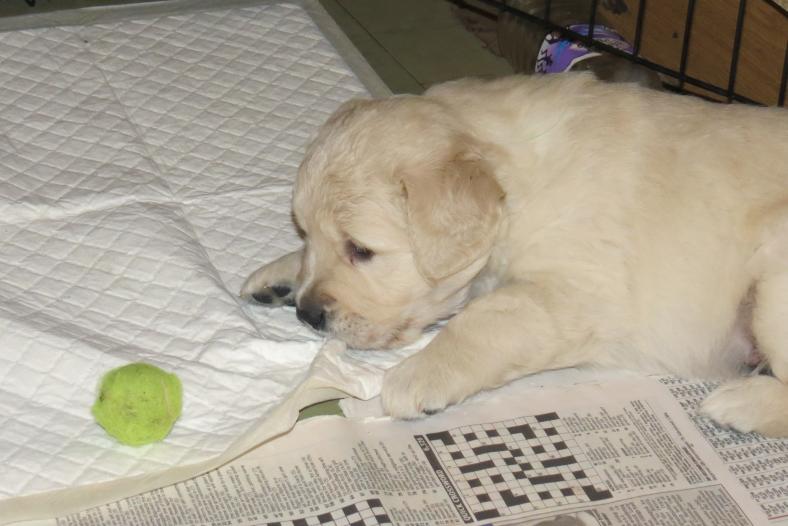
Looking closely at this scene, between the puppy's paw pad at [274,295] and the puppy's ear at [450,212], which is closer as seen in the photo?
the puppy's ear at [450,212]

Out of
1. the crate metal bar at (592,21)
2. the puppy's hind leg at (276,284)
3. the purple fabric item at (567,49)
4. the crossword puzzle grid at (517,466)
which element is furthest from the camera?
the purple fabric item at (567,49)

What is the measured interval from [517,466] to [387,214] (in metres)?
0.66

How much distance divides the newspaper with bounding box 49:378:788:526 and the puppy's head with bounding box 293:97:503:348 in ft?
0.94

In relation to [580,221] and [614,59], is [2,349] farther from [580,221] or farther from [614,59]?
[614,59]

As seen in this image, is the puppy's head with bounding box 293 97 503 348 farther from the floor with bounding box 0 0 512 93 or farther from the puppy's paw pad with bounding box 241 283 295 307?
the floor with bounding box 0 0 512 93

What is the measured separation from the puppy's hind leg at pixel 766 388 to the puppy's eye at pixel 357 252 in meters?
0.91

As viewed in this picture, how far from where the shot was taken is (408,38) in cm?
490

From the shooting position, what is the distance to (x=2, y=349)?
290 cm

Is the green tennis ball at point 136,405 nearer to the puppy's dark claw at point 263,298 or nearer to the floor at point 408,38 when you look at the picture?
the puppy's dark claw at point 263,298

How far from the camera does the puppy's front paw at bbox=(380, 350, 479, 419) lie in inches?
107

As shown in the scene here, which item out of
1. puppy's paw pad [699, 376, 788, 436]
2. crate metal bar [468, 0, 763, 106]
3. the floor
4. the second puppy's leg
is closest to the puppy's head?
the second puppy's leg

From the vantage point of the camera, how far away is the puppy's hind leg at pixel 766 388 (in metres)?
2.75

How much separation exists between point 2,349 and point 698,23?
2939mm

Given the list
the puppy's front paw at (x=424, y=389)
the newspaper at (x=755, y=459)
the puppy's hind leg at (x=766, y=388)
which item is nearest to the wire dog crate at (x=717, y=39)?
the puppy's hind leg at (x=766, y=388)
